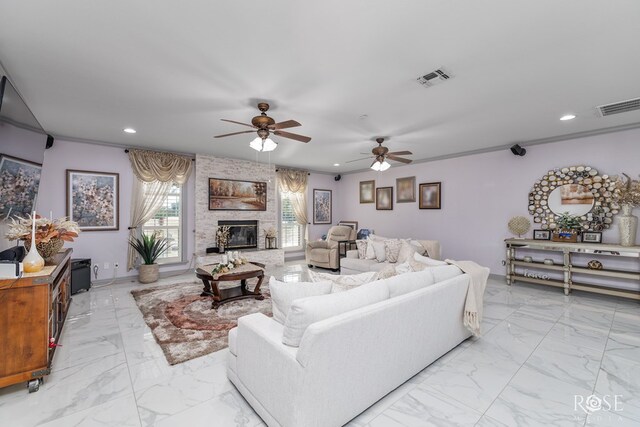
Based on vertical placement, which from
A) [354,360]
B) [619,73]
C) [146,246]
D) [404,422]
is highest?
[619,73]

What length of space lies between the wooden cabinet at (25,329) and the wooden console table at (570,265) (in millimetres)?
6403

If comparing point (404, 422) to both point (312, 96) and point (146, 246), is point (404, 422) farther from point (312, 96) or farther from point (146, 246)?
point (146, 246)

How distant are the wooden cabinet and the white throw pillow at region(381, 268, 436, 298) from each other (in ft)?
8.99

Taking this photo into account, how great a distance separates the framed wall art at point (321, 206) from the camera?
8531 millimetres

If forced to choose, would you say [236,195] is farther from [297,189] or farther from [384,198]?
[384,198]

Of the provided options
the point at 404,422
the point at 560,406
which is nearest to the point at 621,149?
the point at 560,406

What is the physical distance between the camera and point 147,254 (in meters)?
5.34

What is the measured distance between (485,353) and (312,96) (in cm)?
325

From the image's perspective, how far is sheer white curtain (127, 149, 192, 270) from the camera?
5434 millimetres

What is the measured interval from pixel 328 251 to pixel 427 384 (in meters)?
4.32

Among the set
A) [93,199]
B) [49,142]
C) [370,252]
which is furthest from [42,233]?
[370,252]

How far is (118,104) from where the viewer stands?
339 centimetres

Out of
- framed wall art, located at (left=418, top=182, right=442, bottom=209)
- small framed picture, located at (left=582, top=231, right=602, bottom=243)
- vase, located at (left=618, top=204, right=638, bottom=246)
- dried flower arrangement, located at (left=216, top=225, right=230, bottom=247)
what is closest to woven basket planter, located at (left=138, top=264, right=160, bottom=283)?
dried flower arrangement, located at (left=216, top=225, right=230, bottom=247)

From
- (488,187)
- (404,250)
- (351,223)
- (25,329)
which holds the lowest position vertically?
(25,329)
